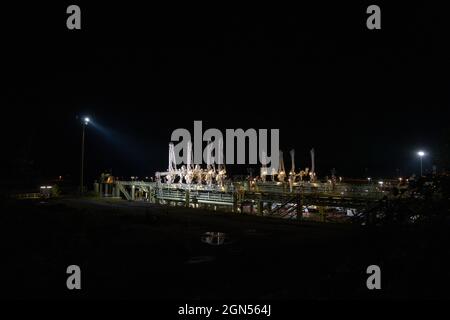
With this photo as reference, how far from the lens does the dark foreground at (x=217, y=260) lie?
464 centimetres

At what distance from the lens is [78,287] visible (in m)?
8.02

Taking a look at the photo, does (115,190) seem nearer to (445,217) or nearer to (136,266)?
(136,266)

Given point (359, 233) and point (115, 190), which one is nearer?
point (359, 233)

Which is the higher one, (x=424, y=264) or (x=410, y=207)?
(x=410, y=207)

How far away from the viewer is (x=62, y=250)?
10305 mm

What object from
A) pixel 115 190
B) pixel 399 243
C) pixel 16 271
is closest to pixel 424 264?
pixel 399 243

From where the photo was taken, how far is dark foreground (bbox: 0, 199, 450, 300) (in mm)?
4637

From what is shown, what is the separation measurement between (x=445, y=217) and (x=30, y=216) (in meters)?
14.5

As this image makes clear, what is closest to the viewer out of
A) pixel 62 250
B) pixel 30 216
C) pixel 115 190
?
pixel 62 250

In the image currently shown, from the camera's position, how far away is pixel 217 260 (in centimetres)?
1021
